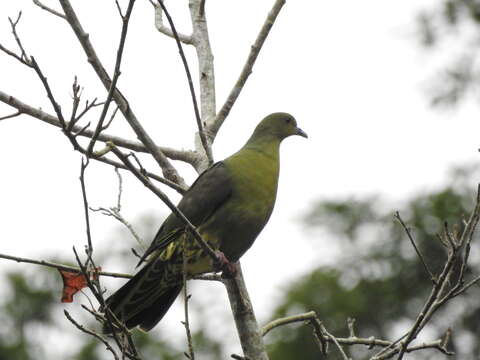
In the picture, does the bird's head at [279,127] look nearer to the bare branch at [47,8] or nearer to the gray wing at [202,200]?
the gray wing at [202,200]

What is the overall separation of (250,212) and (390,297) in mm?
5579

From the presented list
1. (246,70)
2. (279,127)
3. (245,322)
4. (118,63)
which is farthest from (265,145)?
(118,63)

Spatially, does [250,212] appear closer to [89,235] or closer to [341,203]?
[89,235]

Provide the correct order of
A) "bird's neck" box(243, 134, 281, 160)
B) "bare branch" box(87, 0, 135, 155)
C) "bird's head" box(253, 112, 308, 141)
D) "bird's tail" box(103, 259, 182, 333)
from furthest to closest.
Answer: "bird's head" box(253, 112, 308, 141) < "bird's neck" box(243, 134, 281, 160) < "bird's tail" box(103, 259, 182, 333) < "bare branch" box(87, 0, 135, 155)

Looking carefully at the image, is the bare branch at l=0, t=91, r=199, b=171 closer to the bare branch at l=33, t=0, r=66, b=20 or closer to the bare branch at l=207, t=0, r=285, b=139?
the bare branch at l=207, t=0, r=285, b=139

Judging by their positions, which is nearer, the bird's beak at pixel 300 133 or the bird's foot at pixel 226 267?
the bird's foot at pixel 226 267

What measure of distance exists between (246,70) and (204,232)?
2.81ft

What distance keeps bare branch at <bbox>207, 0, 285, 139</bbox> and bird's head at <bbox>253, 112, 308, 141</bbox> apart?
833 mm

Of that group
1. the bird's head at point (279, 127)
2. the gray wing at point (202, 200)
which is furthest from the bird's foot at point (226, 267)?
the bird's head at point (279, 127)

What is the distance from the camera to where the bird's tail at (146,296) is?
3.83 metres

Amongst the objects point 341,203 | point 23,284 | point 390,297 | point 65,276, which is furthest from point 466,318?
point 65,276

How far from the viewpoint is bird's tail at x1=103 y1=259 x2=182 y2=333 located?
3.83m

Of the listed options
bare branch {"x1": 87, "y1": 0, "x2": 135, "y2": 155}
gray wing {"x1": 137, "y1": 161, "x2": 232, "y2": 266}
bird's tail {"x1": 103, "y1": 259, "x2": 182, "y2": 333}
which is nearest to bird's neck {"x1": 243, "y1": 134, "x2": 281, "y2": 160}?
gray wing {"x1": 137, "y1": 161, "x2": 232, "y2": 266}

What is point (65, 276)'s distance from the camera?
127 inches
